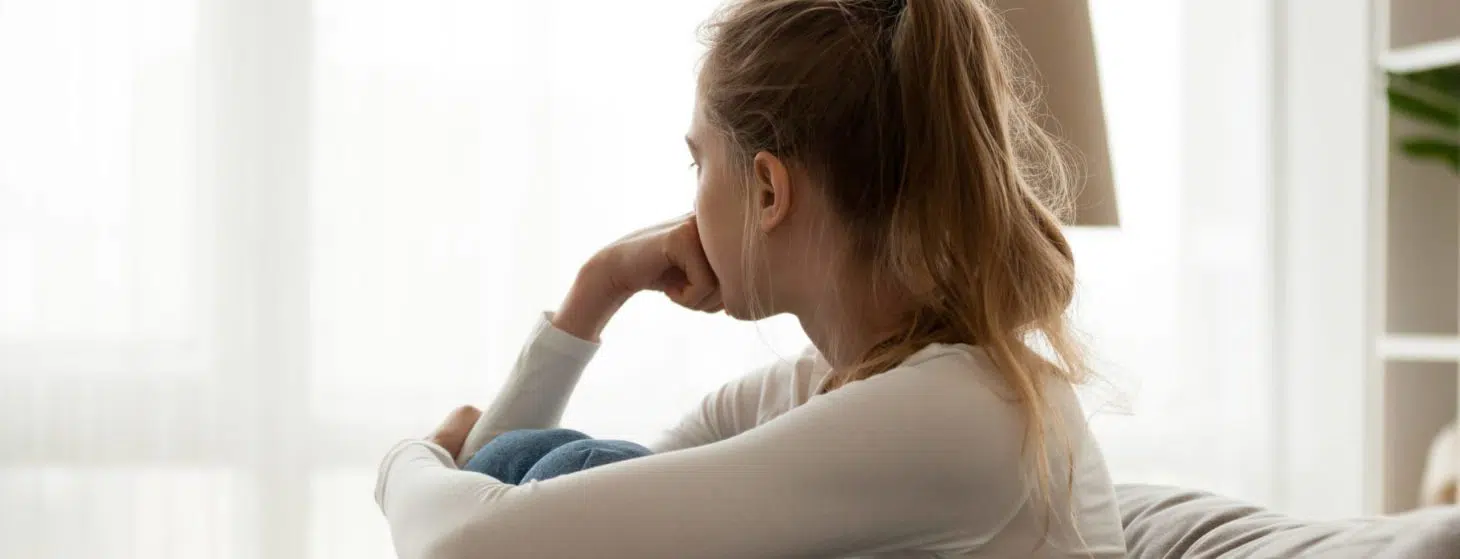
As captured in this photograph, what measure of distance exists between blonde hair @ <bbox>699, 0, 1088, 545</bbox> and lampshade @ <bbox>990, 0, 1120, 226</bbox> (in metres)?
0.31

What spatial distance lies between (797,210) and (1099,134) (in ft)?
1.58

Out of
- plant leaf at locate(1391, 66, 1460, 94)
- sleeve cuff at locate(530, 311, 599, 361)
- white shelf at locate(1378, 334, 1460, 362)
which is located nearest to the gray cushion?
sleeve cuff at locate(530, 311, 599, 361)

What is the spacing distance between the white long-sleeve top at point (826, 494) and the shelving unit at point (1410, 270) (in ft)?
6.80

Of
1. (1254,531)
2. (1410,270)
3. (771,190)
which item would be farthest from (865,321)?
(1410,270)

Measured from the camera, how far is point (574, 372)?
138 cm

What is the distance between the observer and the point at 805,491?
0.88 meters

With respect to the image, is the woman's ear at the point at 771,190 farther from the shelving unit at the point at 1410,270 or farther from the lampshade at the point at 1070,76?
the shelving unit at the point at 1410,270

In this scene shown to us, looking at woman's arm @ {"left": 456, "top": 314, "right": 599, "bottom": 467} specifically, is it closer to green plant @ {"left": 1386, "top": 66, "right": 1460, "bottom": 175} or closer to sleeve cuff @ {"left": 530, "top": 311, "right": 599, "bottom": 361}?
sleeve cuff @ {"left": 530, "top": 311, "right": 599, "bottom": 361}

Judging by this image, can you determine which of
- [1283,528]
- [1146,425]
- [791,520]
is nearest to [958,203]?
[791,520]

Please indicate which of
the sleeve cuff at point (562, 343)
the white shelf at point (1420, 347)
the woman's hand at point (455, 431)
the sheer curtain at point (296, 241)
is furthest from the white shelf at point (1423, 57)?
the woman's hand at point (455, 431)

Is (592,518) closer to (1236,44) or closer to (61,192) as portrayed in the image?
(61,192)

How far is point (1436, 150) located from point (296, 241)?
218 cm

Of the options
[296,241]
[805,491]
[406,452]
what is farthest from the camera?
[296,241]

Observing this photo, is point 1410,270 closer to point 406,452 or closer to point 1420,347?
point 1420,347
